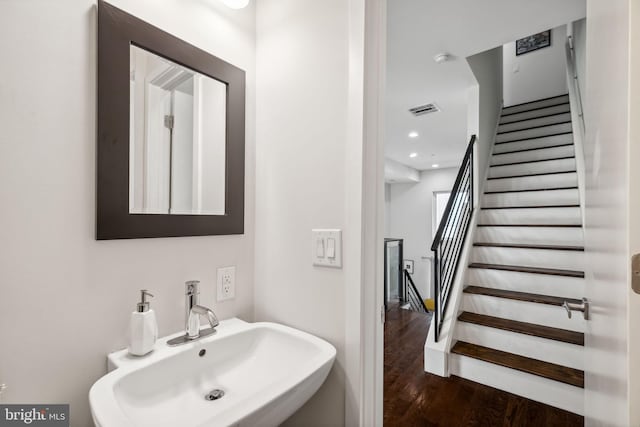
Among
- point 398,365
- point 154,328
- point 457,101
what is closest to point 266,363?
point 154,328

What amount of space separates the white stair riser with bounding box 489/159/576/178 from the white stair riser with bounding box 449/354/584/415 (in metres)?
2.36

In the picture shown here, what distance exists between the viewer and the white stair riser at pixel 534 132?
12.3 feet

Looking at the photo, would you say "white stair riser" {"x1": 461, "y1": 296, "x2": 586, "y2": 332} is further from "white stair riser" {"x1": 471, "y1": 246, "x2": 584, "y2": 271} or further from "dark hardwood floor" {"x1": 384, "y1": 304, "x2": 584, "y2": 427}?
"dark hardwood floor" {"x1": 384, "y1": 304, "x2": 584, "y2": 427}

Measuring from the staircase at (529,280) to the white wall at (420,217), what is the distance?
352 cm

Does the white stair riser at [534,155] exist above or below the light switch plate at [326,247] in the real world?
above

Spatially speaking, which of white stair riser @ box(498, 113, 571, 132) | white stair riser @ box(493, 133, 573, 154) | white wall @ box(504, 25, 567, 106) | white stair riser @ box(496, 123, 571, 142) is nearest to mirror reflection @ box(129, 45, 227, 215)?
white stair riser @ box(493, 133, 573, 154)

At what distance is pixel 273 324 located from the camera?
1146 mm

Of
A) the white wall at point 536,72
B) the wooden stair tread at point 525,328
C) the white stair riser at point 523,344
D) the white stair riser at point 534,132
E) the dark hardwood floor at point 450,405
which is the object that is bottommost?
the dark hardwood floor at point 450,405

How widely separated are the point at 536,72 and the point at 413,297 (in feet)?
15.4

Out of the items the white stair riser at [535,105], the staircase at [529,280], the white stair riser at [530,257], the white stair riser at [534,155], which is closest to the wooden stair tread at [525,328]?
the staircase at [529,280]

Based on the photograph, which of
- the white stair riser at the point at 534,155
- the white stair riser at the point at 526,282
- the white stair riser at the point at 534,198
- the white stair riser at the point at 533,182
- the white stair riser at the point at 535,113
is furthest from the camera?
the white stair riser at the point at 535,113

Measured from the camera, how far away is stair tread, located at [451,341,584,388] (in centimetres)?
187

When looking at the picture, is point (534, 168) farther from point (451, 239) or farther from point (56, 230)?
point (56, 230)

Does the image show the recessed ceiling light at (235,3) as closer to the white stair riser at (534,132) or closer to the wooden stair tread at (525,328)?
the wooden stair tread at (525,328)
